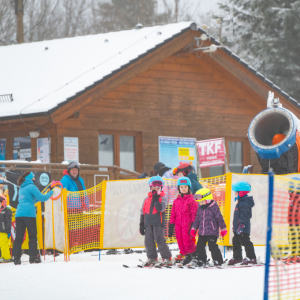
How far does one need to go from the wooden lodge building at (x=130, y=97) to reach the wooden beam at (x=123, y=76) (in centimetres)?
3

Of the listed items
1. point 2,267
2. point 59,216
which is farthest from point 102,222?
point 2,267

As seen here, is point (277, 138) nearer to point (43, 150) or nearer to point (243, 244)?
point (243, 244)

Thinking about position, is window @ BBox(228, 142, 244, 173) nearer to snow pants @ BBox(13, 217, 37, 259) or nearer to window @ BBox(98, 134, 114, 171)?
window @ BBox(98, 134, 114, 171)

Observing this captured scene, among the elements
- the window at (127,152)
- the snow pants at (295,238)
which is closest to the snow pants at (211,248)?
the snow pants at (295,238)

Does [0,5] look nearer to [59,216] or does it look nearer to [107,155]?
[107,155]

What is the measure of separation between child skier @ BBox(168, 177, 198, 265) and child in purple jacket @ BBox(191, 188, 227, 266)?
0.25m

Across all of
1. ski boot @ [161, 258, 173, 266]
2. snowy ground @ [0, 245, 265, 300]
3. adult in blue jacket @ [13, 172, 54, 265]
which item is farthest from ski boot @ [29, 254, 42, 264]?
ski boot @ [161, 258, 173, 266]

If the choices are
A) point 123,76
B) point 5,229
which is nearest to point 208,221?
point 5,229

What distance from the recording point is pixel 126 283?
766cm

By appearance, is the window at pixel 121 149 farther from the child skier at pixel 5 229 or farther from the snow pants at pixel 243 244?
the snow pants at pixel 243 244

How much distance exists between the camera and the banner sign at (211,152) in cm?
1543

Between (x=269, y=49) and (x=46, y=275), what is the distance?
23952 millimetres

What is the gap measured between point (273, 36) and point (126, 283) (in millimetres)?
26398

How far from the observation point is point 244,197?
9344 millimetres
